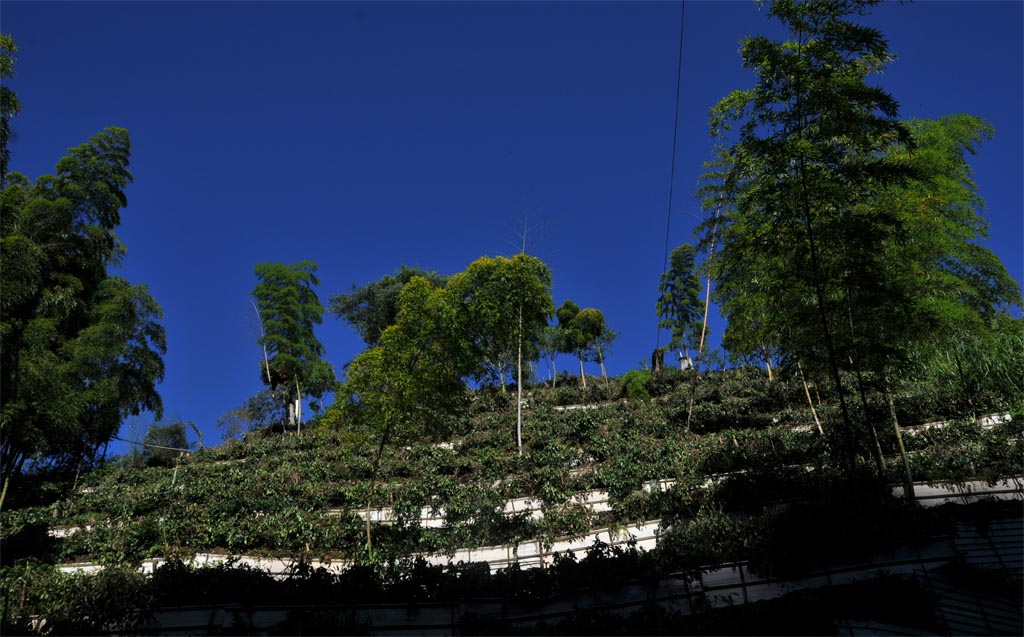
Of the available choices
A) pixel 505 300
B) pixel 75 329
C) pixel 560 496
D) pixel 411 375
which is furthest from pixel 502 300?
pixel 75 329

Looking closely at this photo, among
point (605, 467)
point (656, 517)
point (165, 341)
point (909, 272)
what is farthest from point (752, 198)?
point (165, 341)

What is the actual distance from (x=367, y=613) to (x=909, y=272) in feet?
27.0

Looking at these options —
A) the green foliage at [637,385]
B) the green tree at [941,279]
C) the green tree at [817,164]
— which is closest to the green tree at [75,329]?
the green tree at [817,164]

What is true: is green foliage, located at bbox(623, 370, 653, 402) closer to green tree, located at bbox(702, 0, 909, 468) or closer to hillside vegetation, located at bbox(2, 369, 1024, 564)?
hillside vegetation, located at bbox(2, 369, 1024, 564)

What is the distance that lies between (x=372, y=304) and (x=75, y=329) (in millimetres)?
13921

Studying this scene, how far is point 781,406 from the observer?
15.1m

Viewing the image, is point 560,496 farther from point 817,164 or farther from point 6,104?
point 6,104

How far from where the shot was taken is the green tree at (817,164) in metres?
6.26

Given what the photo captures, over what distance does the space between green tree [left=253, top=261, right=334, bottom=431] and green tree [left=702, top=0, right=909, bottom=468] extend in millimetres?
21053

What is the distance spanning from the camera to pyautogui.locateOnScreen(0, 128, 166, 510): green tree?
1135 cm

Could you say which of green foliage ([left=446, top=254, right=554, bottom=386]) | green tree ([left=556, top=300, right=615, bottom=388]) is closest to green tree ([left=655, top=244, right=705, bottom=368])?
green tree ([left=556, top=300, right=615, bottom=388])

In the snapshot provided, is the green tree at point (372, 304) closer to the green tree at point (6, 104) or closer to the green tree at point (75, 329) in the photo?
the green tree at point (75, 329)

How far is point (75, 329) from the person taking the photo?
15.0 metres

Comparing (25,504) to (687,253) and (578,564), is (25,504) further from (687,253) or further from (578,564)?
(687,253)
